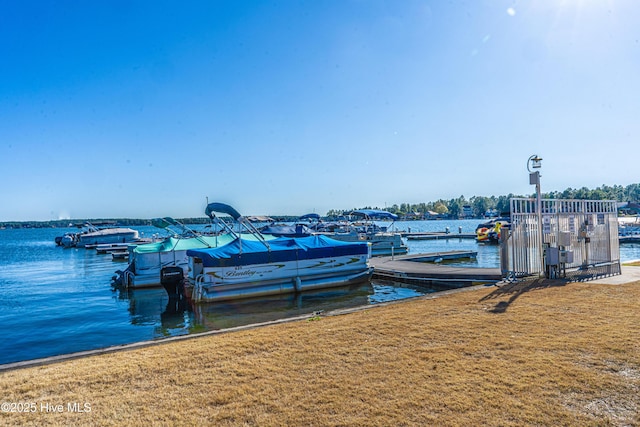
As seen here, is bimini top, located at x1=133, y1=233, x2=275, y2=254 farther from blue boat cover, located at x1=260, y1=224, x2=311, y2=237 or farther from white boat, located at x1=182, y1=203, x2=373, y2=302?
blue boat cover, located at x1=260, y1=224, x2=311, y2=237

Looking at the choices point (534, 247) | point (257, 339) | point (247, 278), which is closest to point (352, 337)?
point (257, 339)

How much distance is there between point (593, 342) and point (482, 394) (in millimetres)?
2802

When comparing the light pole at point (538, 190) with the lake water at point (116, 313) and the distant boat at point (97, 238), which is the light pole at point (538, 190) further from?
the distant boat at point (97, 238)

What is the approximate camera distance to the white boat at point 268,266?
16500mm

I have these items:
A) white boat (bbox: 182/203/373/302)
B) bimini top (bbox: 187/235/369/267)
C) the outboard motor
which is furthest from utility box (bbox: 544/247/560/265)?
the outboard motor

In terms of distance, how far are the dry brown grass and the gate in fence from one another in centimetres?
488

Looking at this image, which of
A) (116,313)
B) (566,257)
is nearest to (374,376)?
(566,257)

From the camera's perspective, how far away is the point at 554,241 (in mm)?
13227

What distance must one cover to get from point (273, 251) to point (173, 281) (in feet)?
16.5

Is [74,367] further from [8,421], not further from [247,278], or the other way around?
[247,278]

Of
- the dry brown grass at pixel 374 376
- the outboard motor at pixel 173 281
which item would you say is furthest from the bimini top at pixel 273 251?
the dry brown grass at pixel 374 376

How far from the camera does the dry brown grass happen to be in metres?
3.99

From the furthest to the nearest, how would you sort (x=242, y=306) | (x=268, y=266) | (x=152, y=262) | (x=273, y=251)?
(x=152, y=262), (x=273, y=251), (x=268, y=266), (x=242, y=306)

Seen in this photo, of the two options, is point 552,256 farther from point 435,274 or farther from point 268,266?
point 268,266
